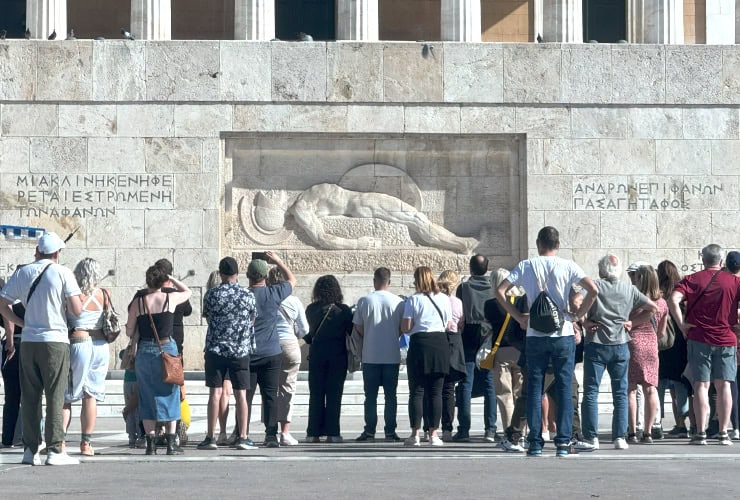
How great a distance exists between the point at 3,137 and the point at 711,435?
42.4 ft

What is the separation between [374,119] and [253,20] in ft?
9.31

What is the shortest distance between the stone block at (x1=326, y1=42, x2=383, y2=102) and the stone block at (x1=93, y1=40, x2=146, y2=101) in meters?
2.96

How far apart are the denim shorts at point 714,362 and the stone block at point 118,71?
11891mm

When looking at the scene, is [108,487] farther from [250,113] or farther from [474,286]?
[250,113]

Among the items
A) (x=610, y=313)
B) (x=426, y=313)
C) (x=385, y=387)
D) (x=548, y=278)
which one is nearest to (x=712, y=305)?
(x=610, y=313)

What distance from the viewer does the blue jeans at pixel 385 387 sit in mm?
15398

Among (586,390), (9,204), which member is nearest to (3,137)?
(9,204)

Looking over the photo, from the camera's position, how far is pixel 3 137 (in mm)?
23844

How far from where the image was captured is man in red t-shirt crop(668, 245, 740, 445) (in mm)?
14672

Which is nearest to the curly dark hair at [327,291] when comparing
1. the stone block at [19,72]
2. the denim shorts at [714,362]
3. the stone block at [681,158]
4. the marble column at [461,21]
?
the denim shorts at [714,362]

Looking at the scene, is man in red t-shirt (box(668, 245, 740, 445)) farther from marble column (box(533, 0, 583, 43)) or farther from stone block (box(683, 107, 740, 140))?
marble column (box(533, 0, 583, 43))

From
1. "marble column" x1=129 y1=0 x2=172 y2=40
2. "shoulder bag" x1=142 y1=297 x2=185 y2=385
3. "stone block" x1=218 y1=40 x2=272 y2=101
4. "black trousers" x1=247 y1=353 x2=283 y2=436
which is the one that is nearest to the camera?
"shoulder bag" x1=142 y1=297 x2=185 y2=385

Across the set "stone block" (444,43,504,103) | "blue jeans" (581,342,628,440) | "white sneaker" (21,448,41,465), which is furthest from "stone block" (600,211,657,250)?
"white sneaker" (21,448,41,465)

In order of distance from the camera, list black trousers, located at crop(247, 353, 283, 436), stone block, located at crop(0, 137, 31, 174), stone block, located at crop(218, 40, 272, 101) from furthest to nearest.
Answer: stone block, located at crop(218, 40, 272, 101) → stone block, located at crop(0, 137, 31, 174) → black trousers, located at crop(247, 353, 283, 436)
